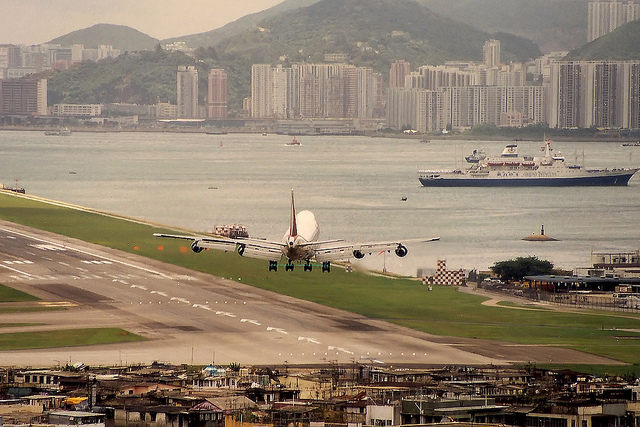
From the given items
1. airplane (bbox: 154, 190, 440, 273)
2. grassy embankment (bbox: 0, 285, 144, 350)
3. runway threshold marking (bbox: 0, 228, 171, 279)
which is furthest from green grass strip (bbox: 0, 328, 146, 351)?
runway threshold marking (bbox: 0, 228, 171, 279)

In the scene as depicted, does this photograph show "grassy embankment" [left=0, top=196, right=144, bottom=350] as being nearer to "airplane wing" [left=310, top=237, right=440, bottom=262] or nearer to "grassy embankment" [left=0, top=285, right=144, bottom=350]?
"grassy embankment" [left=0, top=285, right=144, bottom=350]

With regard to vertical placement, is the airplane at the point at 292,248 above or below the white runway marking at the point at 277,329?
above

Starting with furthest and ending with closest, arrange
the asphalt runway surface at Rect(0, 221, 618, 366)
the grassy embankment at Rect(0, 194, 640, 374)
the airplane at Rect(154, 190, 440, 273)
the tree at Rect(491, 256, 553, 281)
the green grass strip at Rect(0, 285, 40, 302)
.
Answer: the tree at Rect(491, 256, 553, 281), the green grass strip at Rect(0, 285, 40, 302), the grassy embankment at Rect(0, 194, 640, 374), the asphalt runway surface at Rect(0, 221, 618, 366), the airplane at Rect(154, 190, 440, 273)

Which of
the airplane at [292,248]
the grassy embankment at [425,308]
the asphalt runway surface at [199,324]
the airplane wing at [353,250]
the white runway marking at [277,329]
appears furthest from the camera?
the white runway marking at [277,329]

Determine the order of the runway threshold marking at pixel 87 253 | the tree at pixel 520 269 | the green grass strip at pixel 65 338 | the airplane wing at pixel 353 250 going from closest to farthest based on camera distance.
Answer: the airplane wing at pixel 353 250, the green grass strip at pixel 65 338, the runway threshold marking at pixel 87 253, the tree at pixel 520 269

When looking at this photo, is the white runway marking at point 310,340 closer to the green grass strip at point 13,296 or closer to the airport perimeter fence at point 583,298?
the airport perimeter fence at point 583,298

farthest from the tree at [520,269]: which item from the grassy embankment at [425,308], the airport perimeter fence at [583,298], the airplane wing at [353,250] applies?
the airplane wing at [353,250]
